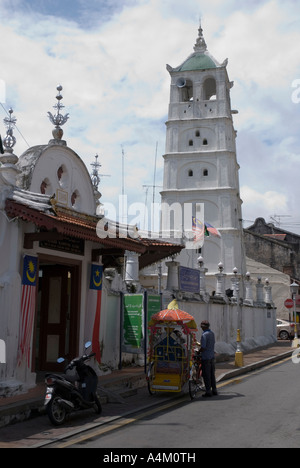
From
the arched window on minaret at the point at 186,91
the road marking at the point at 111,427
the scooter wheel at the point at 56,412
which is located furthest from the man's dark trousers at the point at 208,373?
the arched window on minaret at the point at 186,91

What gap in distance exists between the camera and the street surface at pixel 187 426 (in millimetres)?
6699

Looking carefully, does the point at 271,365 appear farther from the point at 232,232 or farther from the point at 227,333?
the point at 232,232

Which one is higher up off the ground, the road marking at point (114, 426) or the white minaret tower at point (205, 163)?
the white minaret tower at point (205, 163)

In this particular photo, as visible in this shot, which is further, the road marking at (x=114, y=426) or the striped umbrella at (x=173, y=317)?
the striped umbrella at (x=173, y=317)

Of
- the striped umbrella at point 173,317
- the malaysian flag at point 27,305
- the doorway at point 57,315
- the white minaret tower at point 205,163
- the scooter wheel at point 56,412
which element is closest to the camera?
the scooter wheel at point 56,412

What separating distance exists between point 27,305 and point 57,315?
104 inches

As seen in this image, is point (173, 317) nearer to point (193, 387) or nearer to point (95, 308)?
point (193, 387)

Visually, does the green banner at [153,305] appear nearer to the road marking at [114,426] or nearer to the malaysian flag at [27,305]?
the road marking at [114,426]

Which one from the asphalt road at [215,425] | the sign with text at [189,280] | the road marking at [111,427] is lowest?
the road marking at [111,427]

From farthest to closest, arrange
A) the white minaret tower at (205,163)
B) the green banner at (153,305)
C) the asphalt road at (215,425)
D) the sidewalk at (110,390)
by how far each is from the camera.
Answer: the white minaret tower at (205,163), the green banner at (153,305), the sidewalk at (110,390), the asphalt road at (215,425)

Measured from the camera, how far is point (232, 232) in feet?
139

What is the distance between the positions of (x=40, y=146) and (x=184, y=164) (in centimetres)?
3166

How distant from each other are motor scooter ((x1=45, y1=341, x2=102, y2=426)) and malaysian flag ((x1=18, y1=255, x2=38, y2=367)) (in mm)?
1766

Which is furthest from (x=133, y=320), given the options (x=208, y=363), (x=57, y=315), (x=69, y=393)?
(x=69, y=393)
